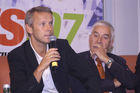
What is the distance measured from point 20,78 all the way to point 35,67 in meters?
0.18

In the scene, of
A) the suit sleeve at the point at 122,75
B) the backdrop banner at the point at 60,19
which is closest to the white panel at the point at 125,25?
the backdrop banner at the point at 60,19

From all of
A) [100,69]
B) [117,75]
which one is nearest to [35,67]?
[100,69]

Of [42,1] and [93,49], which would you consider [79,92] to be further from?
[42,1]

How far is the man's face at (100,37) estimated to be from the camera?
292 cm

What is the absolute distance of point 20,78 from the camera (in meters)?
2.16

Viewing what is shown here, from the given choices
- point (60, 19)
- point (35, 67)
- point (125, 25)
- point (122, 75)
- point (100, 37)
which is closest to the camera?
point (35, 67)

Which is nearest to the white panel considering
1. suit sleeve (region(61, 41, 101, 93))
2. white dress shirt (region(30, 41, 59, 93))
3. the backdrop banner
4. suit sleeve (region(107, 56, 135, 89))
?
the backdrop banner

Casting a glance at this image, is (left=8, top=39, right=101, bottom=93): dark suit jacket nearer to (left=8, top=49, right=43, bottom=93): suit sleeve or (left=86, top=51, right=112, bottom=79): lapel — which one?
(left=8, top=49, right=43, bottom=93): suit sleeve

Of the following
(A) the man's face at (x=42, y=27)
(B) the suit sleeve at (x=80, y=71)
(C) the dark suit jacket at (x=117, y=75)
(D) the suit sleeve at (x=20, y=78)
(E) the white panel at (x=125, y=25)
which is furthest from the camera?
(E) the white panel at (x=125, y=25)

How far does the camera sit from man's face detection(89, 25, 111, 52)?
2920 mm

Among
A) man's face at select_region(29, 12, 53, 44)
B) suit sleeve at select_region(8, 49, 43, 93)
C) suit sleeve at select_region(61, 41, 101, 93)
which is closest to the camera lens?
suit sleeve at select_region(8, 49, 43, 93)

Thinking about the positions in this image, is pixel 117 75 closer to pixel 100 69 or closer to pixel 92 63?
pixel 100 69

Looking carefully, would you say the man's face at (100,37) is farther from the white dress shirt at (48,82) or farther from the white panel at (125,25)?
the white panel at (125,25)

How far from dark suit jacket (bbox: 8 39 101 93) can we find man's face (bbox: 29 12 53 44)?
175 millimetres
